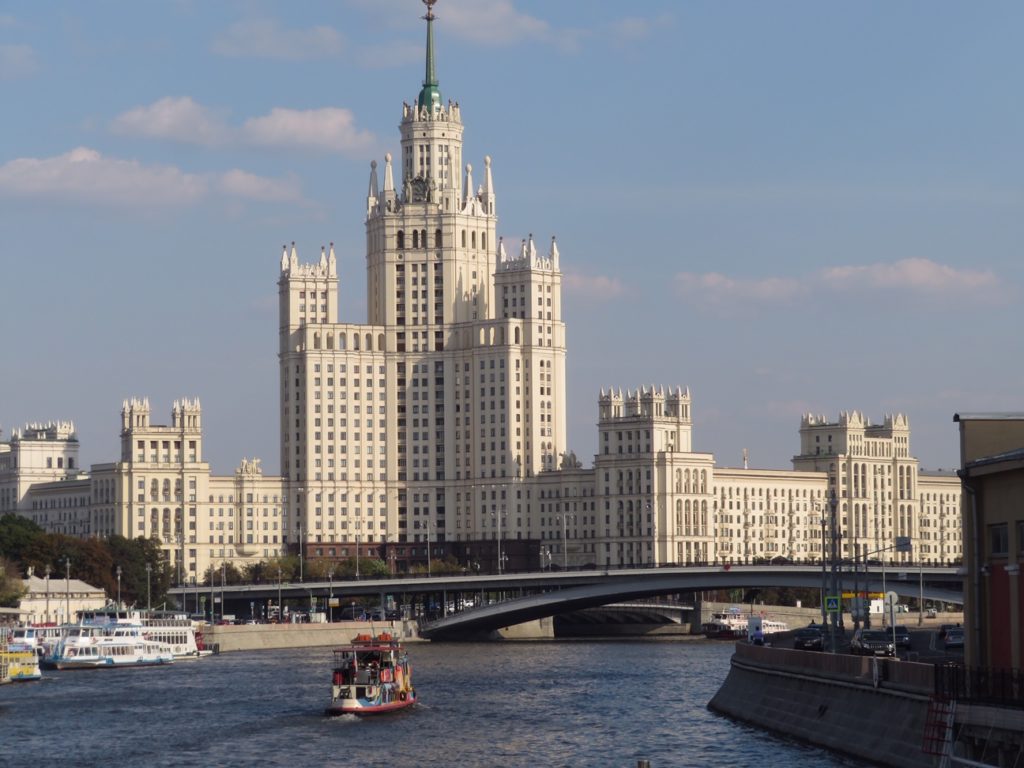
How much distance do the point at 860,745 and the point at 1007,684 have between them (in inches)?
676

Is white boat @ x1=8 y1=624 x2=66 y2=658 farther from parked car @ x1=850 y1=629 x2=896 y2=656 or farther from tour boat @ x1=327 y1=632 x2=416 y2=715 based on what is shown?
parked car @ x1=850 y1=629 x2=896 y2=656

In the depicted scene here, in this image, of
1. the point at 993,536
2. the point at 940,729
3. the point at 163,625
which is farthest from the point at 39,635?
the point at 940,729

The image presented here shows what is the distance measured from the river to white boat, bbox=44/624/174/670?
238 inches

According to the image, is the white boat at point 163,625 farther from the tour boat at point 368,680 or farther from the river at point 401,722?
the tour boat at point 368,680

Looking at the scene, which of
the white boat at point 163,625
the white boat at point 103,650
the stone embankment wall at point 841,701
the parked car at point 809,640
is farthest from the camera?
the white boat at point 163,625

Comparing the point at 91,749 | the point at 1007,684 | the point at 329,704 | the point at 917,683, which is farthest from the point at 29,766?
the point at 1007,684

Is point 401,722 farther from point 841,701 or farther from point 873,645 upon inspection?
point 841,701

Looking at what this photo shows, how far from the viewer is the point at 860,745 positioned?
3194 inches

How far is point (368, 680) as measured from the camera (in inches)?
4569

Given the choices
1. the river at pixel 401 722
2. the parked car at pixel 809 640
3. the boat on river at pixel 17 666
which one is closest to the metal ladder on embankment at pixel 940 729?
the river at pixel 401 722

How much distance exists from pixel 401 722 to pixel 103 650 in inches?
Answer: 2557

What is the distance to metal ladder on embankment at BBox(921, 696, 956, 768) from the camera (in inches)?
2625

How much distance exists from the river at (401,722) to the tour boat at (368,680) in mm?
1267

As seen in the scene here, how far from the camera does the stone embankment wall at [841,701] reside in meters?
75.2
